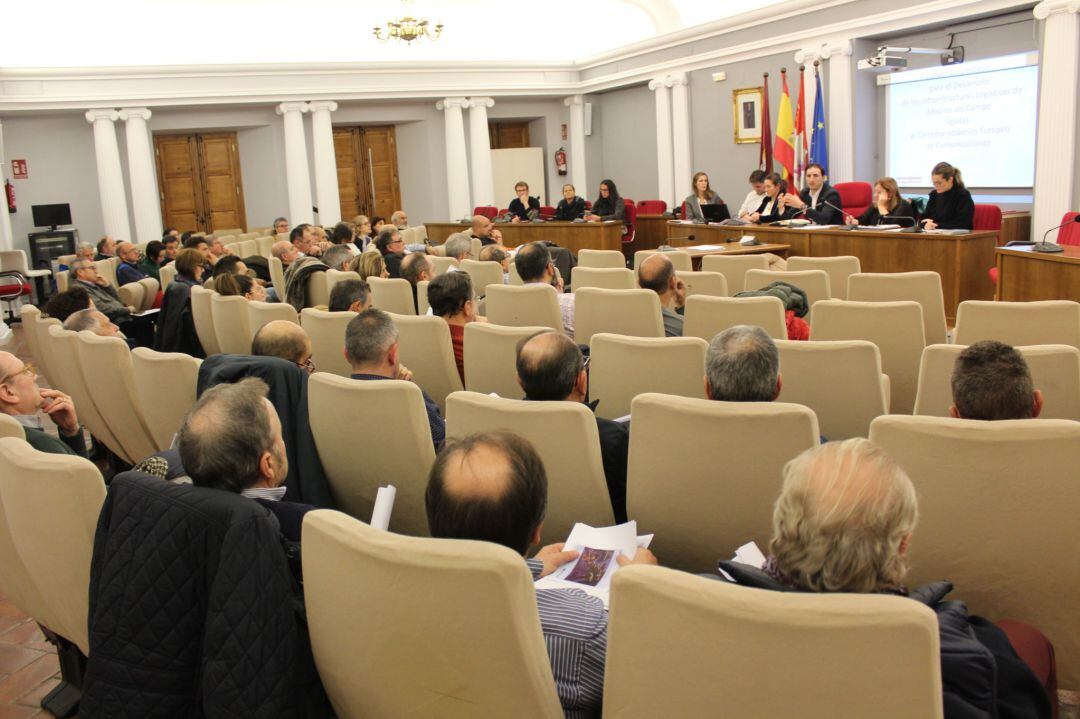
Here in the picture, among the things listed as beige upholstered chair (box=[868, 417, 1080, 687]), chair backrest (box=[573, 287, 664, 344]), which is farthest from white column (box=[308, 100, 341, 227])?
beige upholstered chair (box=[868, 417, 1080, 687])

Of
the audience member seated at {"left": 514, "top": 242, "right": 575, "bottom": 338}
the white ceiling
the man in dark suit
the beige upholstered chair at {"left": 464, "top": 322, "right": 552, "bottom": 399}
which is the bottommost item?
the beige upholstered chair at {"left": 464, "top": 322, "right": 552, "bottom": 399}

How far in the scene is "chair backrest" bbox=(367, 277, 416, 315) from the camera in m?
6.16

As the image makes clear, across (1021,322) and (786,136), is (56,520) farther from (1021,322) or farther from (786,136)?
(786,136)

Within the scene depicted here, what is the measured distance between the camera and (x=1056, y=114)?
8.88 m

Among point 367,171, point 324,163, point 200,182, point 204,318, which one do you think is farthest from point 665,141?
point 204,318

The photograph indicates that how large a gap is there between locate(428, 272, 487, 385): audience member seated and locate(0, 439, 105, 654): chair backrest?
8.24 ft

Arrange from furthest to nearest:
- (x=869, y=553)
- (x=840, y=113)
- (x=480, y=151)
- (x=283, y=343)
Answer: (x=480, y=151), (x=840, y=113), (x=283, y=343), (x=869, y=553)

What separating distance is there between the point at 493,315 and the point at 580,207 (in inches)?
297

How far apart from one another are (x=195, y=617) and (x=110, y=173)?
14.2m

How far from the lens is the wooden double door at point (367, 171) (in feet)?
57.1

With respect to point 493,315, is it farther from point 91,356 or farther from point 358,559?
point 358,559

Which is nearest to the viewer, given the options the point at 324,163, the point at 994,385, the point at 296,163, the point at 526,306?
the point at 994,385

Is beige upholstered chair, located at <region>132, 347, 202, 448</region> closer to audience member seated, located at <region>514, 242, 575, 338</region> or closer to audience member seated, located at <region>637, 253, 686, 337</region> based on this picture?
audience member seated, located at <region>637, 253, 686, 337</region>

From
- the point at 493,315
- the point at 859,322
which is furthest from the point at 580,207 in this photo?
the point at 859,322
